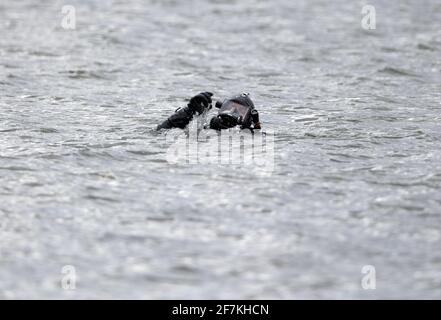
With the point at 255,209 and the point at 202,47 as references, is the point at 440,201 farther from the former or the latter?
the point at 202,47

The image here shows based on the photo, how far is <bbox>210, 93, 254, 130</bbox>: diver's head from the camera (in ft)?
48.9

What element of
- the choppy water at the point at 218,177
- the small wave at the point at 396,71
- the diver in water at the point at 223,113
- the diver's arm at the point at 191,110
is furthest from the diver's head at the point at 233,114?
the small wave at the point at 396,71

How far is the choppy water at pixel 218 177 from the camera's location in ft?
32.9

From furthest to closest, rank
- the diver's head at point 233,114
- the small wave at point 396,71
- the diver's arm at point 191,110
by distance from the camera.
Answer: the small wave at point 396,71 < the diver's head at point 233,114 < the diver's arm at point 191,110

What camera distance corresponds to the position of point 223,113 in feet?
48.8

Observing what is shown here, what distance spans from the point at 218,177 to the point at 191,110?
2.12 metres

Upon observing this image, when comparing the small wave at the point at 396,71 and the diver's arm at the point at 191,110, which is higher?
the small wave at the point at 396,71

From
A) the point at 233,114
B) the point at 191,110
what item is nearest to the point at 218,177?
the point at 233,114

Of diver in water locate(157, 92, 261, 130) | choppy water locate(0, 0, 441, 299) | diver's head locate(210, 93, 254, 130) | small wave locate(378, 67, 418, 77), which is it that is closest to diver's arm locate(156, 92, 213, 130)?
diver in water locate(157, 92, 261, 130)

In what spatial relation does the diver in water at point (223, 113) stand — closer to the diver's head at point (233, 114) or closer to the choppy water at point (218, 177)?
the diver's head at point (233, 114)

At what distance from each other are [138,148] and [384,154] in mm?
4299

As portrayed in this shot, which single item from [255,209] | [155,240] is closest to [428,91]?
[255,209]

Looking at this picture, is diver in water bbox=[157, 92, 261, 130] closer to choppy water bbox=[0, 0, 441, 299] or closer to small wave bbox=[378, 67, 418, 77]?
choppy water bbox=[0, 0, 441, 299]

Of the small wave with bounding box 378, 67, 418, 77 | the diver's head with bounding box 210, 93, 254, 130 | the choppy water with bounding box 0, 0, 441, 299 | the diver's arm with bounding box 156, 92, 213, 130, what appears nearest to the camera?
the choppy water with bounding box 0, 0, 441, 299
